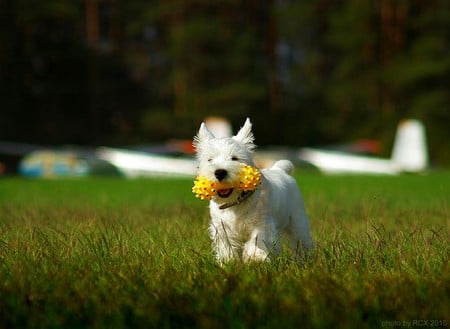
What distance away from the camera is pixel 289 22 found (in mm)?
52531

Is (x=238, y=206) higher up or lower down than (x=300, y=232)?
higher up

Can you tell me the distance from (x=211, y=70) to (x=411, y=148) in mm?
14673

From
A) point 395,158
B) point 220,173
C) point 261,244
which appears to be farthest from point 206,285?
point 395,158

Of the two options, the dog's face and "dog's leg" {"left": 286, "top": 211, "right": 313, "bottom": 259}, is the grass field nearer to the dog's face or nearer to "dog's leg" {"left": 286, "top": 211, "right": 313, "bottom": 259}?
"dog's leg" {"left": 286, "top": 211, "right": 313, "bottom": 259}

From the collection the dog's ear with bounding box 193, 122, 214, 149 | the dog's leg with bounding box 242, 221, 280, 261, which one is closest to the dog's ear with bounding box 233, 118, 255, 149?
the dog's ear with bounding box 193, 122, 214, 149

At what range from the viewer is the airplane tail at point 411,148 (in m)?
40.3

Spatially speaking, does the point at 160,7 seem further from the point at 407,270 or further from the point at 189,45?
the point at 407,270

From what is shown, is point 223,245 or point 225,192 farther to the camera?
point 223,245

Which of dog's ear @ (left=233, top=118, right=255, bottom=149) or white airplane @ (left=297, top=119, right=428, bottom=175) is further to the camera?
white airplane @ (left=297, top=119, right=428, bottom=175)

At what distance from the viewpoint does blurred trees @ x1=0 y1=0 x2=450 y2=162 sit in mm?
49531

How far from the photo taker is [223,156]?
684 centimetres

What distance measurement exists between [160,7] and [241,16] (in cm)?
544

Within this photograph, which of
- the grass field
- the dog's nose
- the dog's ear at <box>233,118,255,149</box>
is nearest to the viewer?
the grass field

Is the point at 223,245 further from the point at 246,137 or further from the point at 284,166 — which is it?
the point at 284,166
